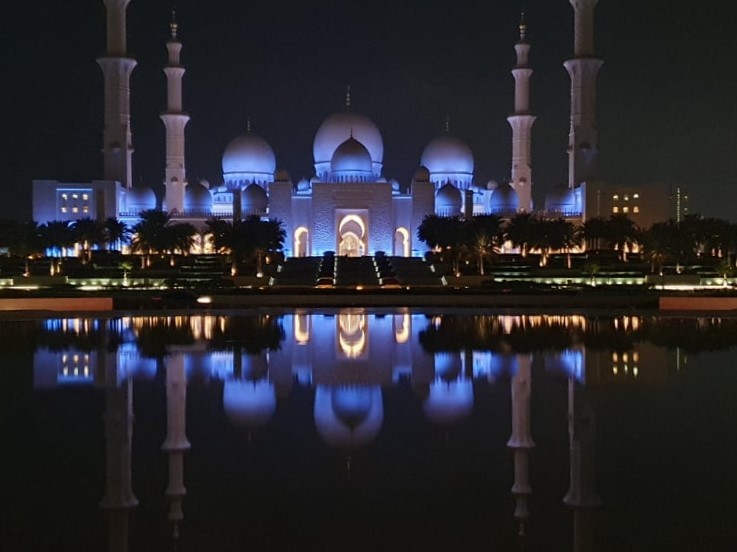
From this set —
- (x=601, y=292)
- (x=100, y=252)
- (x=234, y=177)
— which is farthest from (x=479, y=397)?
(x=234, y=177)

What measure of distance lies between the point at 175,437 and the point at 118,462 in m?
0.78

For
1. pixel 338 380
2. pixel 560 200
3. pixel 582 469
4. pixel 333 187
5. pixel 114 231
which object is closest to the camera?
pixel 582 469

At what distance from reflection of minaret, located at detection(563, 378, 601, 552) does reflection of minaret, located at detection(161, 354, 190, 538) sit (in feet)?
7.47

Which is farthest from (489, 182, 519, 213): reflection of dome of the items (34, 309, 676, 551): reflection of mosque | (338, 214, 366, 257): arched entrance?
(34, 309, 676, 551): reflection of mosque

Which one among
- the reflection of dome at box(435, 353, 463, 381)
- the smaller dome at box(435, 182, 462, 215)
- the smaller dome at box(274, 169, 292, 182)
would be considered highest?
the smaller dome at box(274, 169, 292, 182)

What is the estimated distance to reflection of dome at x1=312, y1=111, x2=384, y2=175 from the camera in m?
42.0

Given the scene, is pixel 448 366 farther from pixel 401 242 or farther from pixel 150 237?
pixel 401 242

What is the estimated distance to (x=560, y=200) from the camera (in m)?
42.2

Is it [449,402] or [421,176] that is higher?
[421,176]

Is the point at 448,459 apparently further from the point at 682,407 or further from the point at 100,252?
the point at 100,252

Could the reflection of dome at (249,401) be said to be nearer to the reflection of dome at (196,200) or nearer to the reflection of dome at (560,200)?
the reflection of dome at (196,200)

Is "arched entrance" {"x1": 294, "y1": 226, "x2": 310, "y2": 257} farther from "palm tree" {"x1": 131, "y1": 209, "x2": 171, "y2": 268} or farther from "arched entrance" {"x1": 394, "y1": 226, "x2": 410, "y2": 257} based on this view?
"palm tree" {"x1": 131, "y1": 209, "x2": 171, "y2": 268}

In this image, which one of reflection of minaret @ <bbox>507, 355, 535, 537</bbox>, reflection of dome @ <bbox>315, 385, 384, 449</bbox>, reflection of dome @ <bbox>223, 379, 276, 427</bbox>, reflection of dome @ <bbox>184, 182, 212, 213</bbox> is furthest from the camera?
reflection of dome @ <bbox>184, 182, 212, 213</bbox>

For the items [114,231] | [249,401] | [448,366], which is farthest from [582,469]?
[114,231]
